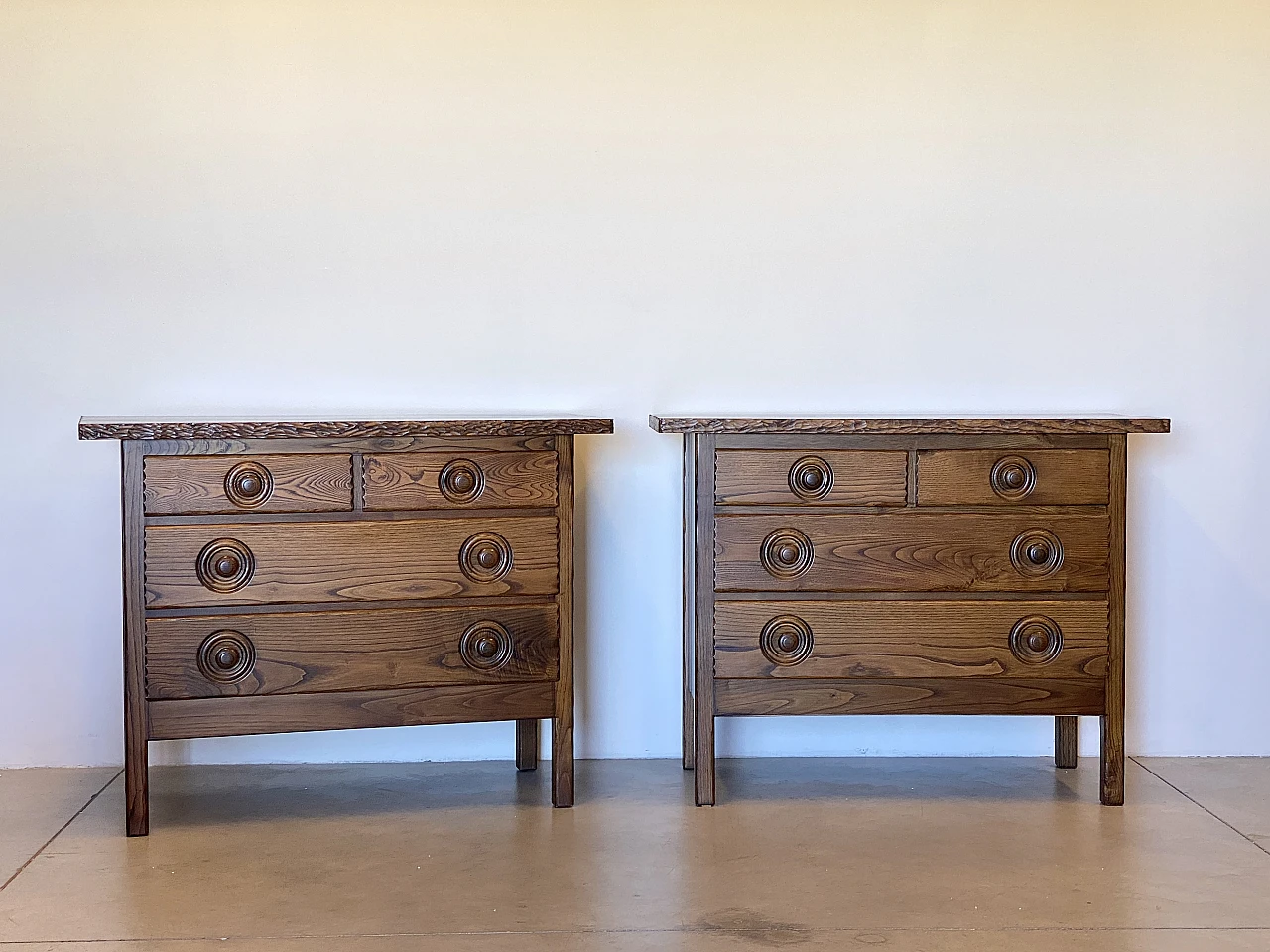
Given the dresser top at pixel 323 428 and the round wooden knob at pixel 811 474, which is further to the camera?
the round wooden knob at pixel 811 474

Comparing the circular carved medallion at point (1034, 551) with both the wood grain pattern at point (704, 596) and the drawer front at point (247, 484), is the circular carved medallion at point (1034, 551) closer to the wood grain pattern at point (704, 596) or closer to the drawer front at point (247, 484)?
the wood grain pattern at point (704, 596)

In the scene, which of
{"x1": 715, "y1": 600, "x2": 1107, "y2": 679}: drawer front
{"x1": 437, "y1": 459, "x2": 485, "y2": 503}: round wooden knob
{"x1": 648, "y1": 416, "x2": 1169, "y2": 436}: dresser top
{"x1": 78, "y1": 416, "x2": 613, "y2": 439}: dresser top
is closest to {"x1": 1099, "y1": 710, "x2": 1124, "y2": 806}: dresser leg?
{"x1": 715, "y1": 600, "x2": 1107, "y2": 679}: drawer front

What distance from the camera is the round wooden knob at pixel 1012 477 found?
9.10 feet

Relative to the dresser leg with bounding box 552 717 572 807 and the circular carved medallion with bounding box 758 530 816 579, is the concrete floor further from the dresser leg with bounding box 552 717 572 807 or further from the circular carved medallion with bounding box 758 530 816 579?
the circular carved medallion with bounding box 758 530 816 579

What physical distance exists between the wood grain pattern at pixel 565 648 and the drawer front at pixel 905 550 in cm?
32

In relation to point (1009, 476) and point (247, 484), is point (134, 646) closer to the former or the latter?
point (247, 484)

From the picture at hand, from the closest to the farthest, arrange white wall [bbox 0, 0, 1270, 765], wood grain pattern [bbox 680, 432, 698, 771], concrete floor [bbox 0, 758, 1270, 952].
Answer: concrete floor [bbox 0, 758, 1270, 952] < wood grain pattern [bbox 680, 432, 698, 771] < white wall [bbox 0, 0, 1270, 765]

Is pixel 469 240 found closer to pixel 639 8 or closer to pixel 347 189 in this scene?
pixel 347 189

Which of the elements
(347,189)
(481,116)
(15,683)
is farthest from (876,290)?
(15,683)

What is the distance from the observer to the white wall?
3.07 meters

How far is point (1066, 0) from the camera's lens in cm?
316

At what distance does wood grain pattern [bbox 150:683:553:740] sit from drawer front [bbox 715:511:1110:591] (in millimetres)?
524

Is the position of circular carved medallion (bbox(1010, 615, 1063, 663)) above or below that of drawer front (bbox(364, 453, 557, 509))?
below

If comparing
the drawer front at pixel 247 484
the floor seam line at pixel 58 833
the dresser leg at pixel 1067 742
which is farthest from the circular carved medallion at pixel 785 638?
the floor seam line at pixel 58 833
